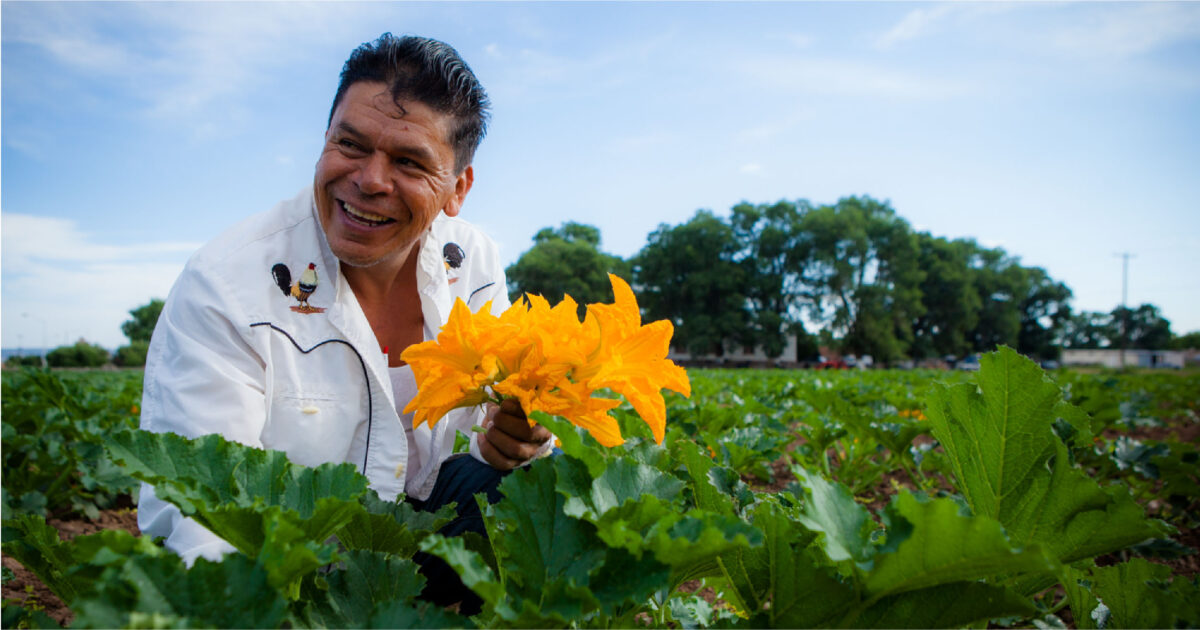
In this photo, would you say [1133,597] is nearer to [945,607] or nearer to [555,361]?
[945,607]

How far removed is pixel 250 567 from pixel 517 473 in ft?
1.13

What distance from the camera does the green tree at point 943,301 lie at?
52875mm

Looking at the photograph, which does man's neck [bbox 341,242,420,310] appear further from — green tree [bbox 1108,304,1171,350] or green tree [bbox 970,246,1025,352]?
green tree [bbox 1108,304,1171,350]

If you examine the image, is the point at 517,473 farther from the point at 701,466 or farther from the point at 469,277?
the point at 469,277

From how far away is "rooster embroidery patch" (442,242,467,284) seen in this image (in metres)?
2.73

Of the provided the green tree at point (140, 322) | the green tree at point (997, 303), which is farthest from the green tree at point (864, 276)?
the green tree at point (140, 322)

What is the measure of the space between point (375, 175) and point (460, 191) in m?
0.51

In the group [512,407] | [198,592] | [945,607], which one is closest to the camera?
[198,592]

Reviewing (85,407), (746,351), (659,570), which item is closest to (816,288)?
(746,351)

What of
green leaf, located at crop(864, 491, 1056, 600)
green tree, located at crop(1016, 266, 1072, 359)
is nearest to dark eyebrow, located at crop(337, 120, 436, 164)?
green leaf, located at crop(864, 491, 1056, 600)

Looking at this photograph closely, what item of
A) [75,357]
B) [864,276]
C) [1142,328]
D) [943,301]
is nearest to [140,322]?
[75,357]

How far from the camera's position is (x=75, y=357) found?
47344 millimetres

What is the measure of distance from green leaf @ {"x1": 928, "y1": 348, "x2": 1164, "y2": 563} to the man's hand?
0.73 m

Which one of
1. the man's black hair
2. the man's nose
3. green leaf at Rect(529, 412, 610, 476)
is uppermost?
the man's black hair
